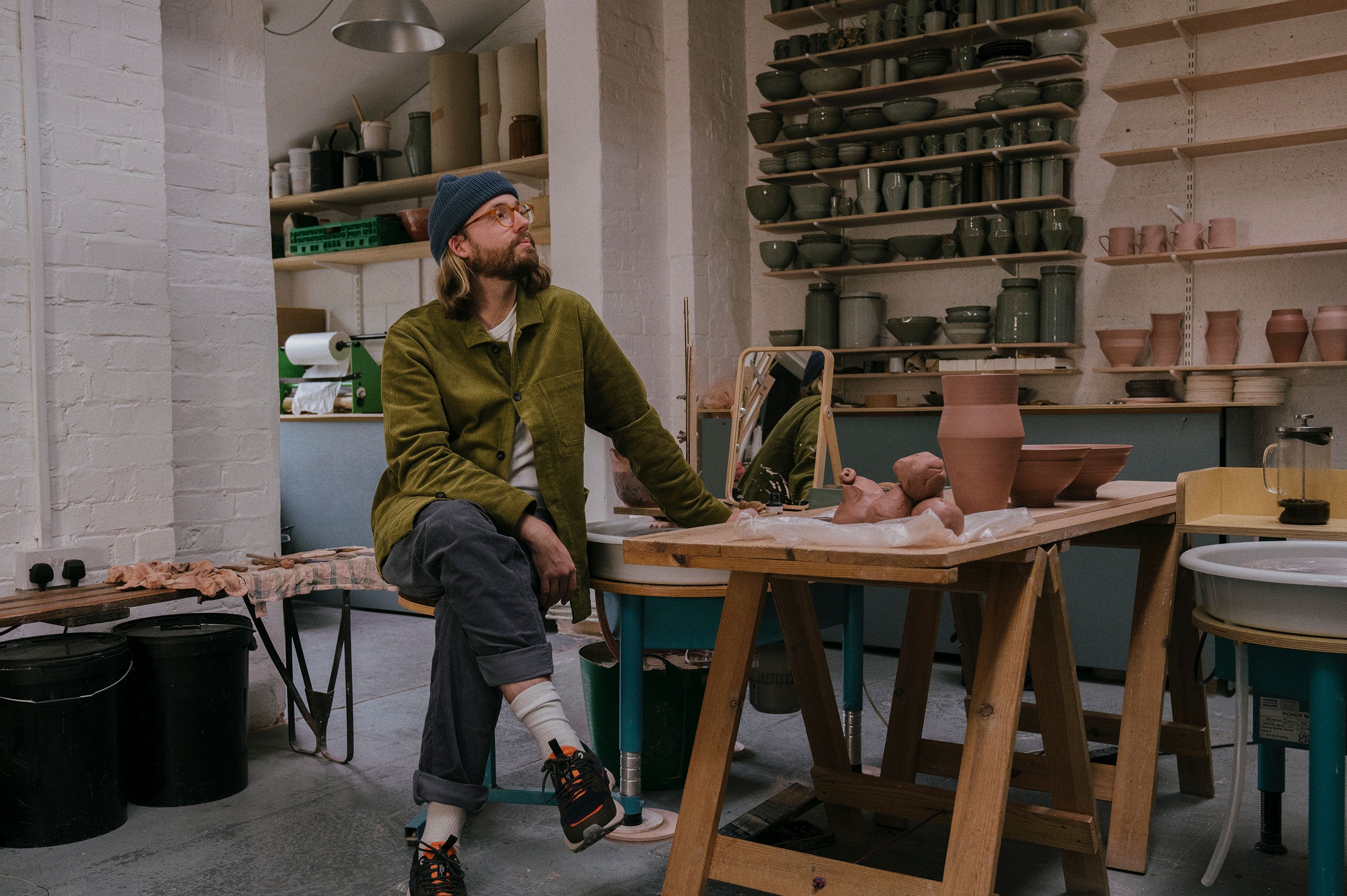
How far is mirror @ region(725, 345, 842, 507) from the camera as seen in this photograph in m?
3.41

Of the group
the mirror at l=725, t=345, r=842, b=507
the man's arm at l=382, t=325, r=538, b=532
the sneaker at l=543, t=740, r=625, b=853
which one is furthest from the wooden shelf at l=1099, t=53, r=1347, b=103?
the sneaker at l=543, t=740, r=625, b=853

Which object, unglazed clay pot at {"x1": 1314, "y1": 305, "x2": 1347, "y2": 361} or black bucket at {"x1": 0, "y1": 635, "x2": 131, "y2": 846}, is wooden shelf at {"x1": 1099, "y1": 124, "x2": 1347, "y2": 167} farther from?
black bucket at {"x1": 0, "y1": 635, "x2": 131, "y2": 846}

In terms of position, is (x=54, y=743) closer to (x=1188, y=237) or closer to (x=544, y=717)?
(x=544, y=717)

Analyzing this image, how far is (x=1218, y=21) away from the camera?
161 inches

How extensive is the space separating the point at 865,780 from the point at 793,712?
1145 mm

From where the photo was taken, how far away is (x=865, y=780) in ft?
7.65

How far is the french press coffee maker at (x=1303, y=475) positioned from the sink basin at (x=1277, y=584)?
122 mm

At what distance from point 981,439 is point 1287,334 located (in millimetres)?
2618

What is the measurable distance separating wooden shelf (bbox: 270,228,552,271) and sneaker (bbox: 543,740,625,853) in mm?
4603

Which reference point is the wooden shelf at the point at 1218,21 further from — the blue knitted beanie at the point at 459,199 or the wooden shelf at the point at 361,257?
the wooden shelf at the point at 361,257

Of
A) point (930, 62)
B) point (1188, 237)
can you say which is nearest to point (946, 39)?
point (930, 62)

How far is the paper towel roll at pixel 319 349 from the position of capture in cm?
572

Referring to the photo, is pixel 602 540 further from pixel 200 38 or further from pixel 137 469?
pixel 200 38

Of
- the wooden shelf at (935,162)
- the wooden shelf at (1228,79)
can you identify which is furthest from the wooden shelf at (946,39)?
the wooden shelf at (935,162)
